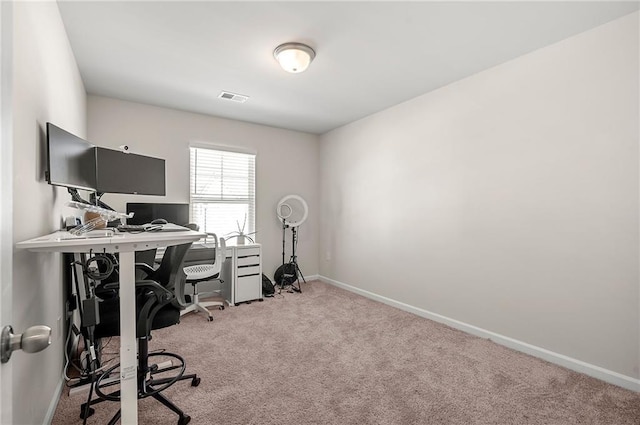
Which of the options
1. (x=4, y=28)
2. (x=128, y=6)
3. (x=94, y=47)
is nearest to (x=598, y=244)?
(x=4, y=28)

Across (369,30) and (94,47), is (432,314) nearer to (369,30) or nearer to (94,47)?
(369,30)

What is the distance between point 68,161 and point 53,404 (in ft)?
4.58

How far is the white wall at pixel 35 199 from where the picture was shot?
1229 millimetres

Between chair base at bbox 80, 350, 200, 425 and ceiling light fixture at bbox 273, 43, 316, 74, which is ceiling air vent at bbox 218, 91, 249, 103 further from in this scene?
chair base at bbox 80, 350, 200, 425

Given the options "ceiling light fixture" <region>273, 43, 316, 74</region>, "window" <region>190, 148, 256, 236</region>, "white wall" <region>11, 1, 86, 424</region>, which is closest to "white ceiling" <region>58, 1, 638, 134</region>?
Answer: "ceiling light fixture" <region>273, 43, 316, 74</region>

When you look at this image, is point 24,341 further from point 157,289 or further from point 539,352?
point 539,352

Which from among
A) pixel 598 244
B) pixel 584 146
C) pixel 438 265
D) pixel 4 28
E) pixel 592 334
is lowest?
pixel 592 334

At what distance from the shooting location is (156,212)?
340 cm

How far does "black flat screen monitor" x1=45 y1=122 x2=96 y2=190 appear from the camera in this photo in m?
1.50

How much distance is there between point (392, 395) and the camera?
1907mm

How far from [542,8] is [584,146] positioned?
99cm

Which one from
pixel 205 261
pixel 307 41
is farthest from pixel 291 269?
pixel 307 41

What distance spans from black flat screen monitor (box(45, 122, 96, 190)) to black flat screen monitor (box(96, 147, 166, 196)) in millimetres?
256

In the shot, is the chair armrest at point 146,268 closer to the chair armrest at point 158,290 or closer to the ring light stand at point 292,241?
the chair armrest at point 158,290
